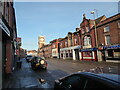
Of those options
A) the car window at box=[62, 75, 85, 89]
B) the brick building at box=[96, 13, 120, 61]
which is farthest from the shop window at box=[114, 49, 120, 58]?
the car window at box=[62, 75, 85, 89]

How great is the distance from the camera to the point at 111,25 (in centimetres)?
1941

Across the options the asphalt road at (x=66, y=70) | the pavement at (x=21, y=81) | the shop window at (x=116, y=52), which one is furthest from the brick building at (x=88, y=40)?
the pavement at (x=21, y=81)

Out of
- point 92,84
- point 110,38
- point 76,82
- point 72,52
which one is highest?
point 110,38

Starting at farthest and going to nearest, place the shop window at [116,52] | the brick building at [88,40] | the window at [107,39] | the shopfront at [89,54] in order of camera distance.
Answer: the brick building at [88,40], the shopfront at [89,54], the window at [107,39], the shop window at [116,52]

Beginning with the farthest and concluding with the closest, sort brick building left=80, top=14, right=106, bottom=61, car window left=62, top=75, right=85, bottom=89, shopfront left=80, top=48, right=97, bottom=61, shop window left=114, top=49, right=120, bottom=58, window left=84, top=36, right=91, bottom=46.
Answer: window left=84, top=36, right=91, bottom=46 → brick building left=80, top=14, right=106, bottom=61 → shopfront left=80, top=48, right=97, bottom=61 → shop window left=114, top=49, right=120, bottom=58 → car window left=62, top=75, right=85, bottom=89

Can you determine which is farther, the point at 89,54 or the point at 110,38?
the point at 89,54

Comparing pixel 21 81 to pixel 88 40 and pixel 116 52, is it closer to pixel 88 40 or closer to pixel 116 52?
pixel 116 52

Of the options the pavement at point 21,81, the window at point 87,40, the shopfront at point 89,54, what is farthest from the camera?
the window at point 87,40

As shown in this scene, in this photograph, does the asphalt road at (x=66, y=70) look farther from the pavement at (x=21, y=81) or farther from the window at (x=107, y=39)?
the window at (x=107, y=39)

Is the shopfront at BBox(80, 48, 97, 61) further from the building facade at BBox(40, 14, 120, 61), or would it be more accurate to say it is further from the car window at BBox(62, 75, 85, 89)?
the car window at BBox(62, 75, 85, 89)

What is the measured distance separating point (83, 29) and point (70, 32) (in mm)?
6564

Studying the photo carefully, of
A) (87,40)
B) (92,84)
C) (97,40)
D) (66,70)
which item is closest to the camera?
(92,84)

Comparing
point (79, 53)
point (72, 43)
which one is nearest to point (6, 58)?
point (79, 53)

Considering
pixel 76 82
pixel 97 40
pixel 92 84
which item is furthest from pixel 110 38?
pixel 92 84
